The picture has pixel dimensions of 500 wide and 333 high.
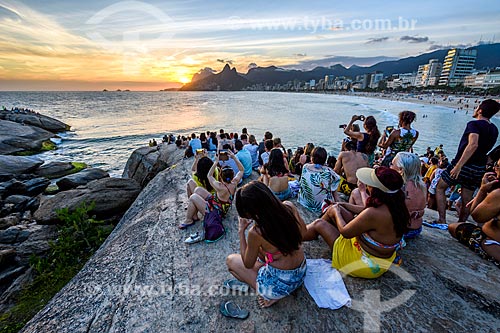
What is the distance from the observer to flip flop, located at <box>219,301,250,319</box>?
276cm

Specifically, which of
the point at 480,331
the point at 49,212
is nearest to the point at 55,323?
the point at 480,331

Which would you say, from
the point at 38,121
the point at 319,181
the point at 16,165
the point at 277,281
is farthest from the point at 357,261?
the point at 38,121

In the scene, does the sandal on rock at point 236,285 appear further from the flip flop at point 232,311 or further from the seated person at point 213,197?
the seated person at point 213,197

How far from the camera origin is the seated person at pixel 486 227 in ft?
10.3

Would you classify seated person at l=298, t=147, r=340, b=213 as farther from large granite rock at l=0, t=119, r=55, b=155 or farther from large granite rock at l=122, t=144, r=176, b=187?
large granite rock at l=0, t=119, r=55, b=155

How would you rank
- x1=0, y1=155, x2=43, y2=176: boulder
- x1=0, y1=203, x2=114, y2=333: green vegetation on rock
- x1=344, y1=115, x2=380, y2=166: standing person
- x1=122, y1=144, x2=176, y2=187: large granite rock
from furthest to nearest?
x1=0, y1=155, x2=43, y2=176: boulder < x1=122, y1=144, x2=176, y2=187: large granite rock < x1=344, y1=115, x2=380, y2=166: standing person < x1=0, y1=203, x2=114, y2=333: green vegetation on rock

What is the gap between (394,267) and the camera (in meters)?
3.27

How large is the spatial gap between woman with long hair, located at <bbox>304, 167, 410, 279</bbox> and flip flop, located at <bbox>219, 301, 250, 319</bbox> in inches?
53.0

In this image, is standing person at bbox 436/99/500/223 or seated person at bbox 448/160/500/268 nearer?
seated person at bbox 448/160/500/268

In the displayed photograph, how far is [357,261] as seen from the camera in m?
2.98

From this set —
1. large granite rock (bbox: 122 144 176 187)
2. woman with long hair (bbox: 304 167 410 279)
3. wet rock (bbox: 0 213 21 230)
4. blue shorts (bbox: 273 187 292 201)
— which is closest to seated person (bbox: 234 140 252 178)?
blue shorts (bbox: 273 187 292 201)

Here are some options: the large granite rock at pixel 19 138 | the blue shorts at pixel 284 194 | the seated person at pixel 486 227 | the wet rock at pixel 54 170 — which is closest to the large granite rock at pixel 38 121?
the large granite rock at pixel 19 138

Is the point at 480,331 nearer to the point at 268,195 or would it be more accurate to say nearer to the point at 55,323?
the point at 268,195

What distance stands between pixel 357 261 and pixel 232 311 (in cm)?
165
